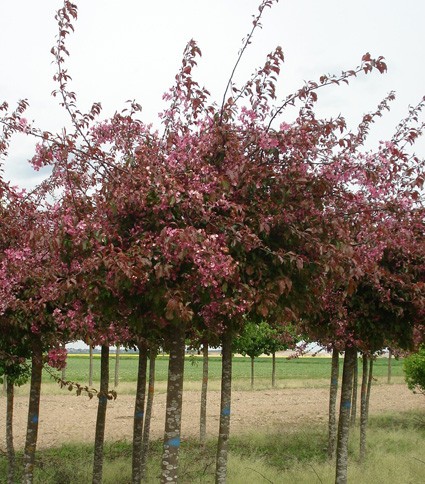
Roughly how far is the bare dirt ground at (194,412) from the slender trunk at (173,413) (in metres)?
11.9

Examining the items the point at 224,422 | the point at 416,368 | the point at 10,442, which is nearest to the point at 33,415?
the point at 224,422

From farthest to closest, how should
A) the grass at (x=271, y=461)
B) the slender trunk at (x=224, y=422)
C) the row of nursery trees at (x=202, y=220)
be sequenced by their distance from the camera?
the grass at (x=271, y=461) < the slender trunk at (x=224, y=422) < the row of nursery trees at (x=202, y=220)

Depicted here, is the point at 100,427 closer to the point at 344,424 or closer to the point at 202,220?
the point at 344,424

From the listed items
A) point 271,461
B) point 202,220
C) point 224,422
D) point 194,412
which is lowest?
point 194,412

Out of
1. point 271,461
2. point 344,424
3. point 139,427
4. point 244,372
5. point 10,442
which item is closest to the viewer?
point 344,424

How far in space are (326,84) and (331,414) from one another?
10.2 metres

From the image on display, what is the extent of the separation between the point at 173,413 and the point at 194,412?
65.4ft

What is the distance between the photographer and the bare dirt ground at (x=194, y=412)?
18891mm

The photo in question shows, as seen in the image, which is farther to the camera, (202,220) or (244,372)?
(244,372)

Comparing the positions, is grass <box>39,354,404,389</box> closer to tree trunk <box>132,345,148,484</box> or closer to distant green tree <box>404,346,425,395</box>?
distant green tree <box>404,346,425,395</box>

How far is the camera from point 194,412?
963 inches

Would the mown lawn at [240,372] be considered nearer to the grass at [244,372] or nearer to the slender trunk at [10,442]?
the grass at [244,372]

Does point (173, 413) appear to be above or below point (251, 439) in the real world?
above

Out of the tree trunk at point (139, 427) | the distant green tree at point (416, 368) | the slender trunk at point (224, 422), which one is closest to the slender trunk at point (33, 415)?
the tree trunk at point (139, 427)
